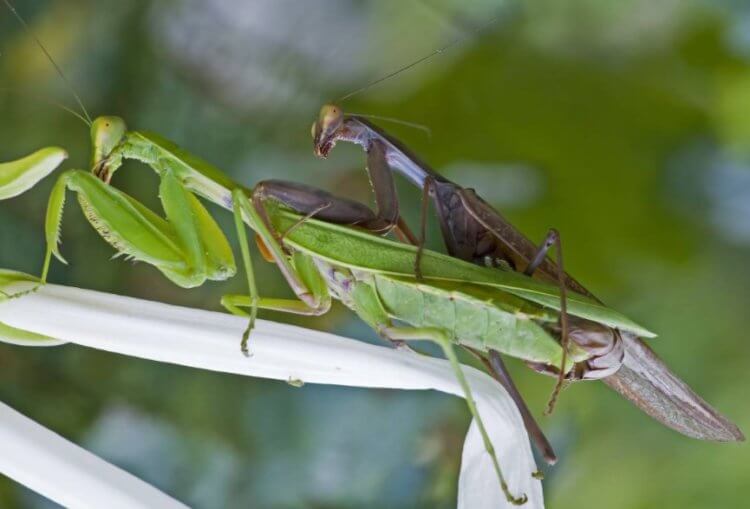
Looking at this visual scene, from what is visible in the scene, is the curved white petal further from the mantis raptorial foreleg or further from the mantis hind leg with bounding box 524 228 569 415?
the mantis hind leg with bounding box 524 228 569 415

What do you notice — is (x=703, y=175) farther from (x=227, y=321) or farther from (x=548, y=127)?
(x=227, y=321)

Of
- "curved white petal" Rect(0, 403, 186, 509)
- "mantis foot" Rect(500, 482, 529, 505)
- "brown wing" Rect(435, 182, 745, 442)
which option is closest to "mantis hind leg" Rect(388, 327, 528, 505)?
"mantis foot" Rect(500, 482, 529, 505)

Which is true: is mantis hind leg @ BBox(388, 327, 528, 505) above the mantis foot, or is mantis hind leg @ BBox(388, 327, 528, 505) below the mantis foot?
above

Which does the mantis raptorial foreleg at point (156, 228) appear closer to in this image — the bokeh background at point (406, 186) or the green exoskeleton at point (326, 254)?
the green exoskeleton at point (326, 254)

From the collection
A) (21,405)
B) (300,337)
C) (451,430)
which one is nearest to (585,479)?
(451,430)

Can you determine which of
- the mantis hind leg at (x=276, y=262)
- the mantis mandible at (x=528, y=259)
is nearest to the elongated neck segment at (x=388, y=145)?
the mantis mandible at (x=528, y=259)

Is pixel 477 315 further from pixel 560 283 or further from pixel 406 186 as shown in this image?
pixel 406 186

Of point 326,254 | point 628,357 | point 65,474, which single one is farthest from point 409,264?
point 65,474
